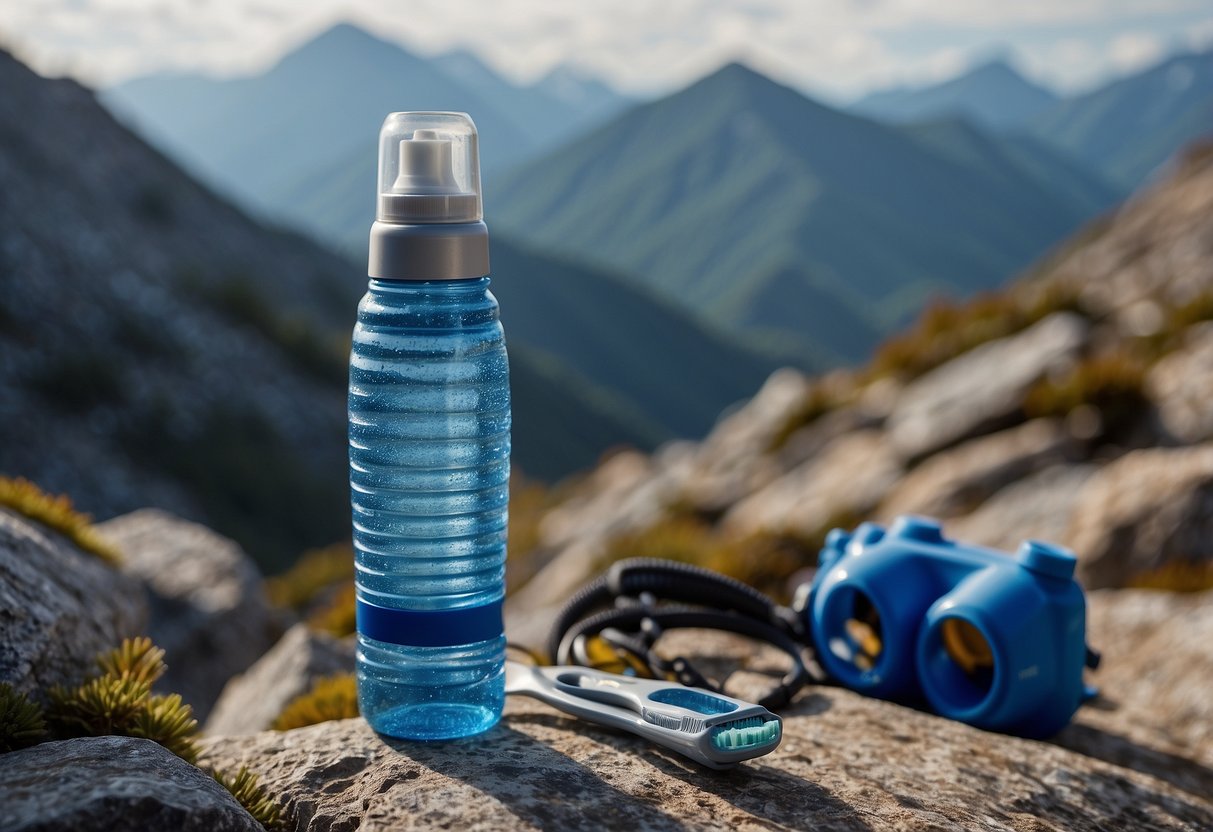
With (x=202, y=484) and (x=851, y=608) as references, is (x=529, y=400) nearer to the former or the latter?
(x=202, y=484)

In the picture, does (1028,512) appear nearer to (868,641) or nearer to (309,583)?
(868,641)

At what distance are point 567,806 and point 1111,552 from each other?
4.70m

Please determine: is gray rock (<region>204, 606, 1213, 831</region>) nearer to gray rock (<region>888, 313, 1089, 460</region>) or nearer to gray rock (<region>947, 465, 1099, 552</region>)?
gray rock (<region>947, 465, 1099, 552</region>)

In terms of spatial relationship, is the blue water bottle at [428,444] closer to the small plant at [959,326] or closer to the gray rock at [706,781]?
the gray rock at [706,781]

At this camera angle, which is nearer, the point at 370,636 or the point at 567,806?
the point at 567,806

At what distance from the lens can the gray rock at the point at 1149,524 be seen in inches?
231

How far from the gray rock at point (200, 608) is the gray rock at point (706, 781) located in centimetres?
338

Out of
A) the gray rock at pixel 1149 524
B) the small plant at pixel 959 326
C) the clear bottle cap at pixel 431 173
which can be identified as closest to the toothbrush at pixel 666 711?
the clear bottle cap at pixel 431 173

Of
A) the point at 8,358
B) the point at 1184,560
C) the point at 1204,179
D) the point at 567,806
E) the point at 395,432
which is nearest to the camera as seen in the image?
the point at 567,806

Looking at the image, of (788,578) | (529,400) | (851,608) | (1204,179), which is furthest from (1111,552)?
(529,400)

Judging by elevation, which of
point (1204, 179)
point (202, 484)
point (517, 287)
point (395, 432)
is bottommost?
point (202, 484)

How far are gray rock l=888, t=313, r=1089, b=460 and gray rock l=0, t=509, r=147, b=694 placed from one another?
25.6ft

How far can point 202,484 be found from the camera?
2289 centimetres

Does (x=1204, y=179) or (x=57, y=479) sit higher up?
(x=1204, y=179)
